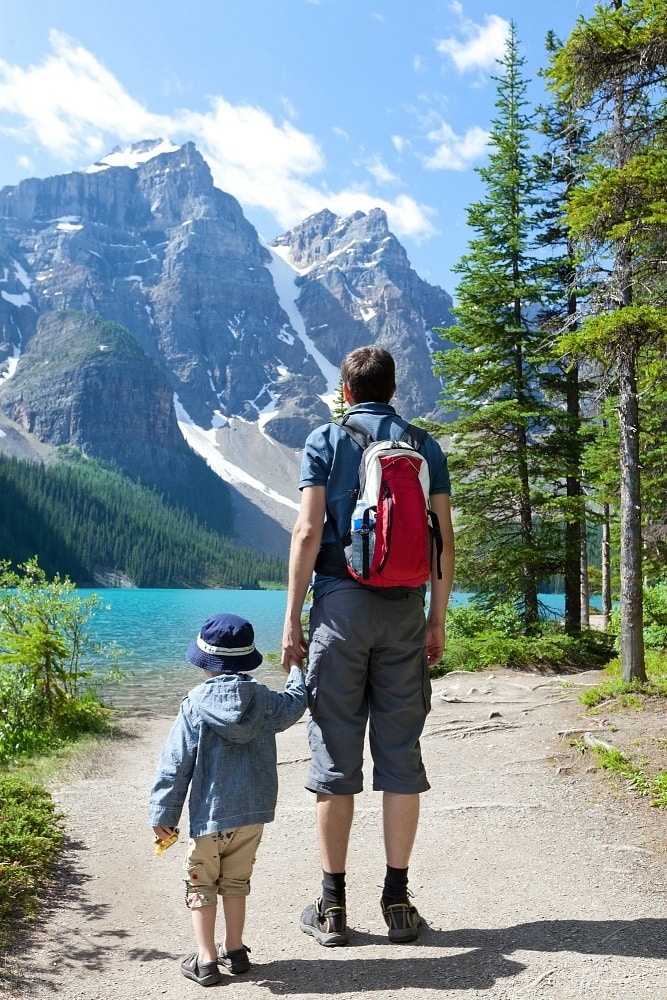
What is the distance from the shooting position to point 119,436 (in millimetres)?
199750

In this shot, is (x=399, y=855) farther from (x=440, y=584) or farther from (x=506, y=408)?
(x=506, y=408)

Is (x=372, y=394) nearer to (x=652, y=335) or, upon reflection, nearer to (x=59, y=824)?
(x=59, y=824)

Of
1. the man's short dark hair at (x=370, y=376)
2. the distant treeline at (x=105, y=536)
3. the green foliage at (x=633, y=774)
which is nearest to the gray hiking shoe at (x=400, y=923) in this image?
the man's short dark hair at (x=370, y=376)

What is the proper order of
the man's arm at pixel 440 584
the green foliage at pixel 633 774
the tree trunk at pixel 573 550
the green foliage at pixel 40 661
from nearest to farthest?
the man's arm at pixel 440 584 < the green foliage at pixel 633 774 < the green foliage at pixel 40 661 < the tree trunk at pixel 573 550

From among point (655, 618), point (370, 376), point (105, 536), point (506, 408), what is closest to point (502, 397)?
point (506, 408)

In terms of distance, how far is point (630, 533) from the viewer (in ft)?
28.7

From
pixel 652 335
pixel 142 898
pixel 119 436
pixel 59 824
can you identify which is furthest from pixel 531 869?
pixel 119 436

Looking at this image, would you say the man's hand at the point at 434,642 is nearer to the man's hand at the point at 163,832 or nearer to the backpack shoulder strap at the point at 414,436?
the backpack shoulder strap at the point at 414,436

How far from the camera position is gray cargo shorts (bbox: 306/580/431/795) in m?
3.13

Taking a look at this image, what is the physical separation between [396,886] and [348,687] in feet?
2.93

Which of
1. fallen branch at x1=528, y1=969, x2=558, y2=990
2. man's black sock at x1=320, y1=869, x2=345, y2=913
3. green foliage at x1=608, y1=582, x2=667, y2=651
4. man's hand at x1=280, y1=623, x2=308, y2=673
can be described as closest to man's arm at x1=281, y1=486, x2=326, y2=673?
man's hand at x1=280, y1=623, x2=308, y2=673

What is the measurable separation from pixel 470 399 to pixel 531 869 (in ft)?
40.3

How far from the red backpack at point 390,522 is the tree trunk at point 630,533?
20.8ft

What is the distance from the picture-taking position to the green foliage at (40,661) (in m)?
9.57
